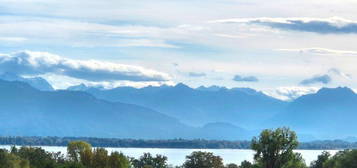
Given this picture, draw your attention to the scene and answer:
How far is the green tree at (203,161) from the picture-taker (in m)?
148

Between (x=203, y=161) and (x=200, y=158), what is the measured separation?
31.6 inches

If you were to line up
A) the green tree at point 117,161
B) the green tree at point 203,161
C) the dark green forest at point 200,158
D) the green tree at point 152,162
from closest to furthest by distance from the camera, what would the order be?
the dark green forest at point 200,158 < the green tree at point 117,161 < the green tree at point 203,161 < the green tree at point 152,162

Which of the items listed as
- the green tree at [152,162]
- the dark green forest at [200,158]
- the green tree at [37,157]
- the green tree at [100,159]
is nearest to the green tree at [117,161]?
the dark green forest at [200,158]

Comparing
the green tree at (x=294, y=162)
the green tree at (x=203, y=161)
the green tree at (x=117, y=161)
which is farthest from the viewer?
the green tree at (x=203, y=161)

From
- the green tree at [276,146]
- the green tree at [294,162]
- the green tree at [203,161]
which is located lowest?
the green tree at [294,162]

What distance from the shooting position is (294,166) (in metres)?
105

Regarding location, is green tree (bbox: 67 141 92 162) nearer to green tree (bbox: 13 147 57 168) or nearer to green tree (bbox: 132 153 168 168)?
green tree (bbox: 13 147 57 168)

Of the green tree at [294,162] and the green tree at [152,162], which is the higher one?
the green tree at [152,162]

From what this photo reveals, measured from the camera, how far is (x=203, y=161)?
5925 inches

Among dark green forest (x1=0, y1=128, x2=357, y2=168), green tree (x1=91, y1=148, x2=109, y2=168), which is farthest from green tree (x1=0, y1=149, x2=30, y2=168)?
green tree (x1=91, y1=148, x2=109, y2=168)

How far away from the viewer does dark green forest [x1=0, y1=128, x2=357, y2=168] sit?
101 m

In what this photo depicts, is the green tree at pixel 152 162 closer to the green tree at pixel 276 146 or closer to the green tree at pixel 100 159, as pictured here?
the green tree at pixel 100 159

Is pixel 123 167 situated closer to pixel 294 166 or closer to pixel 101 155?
pixel 101 155

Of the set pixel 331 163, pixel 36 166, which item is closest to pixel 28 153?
pixel 36 166
